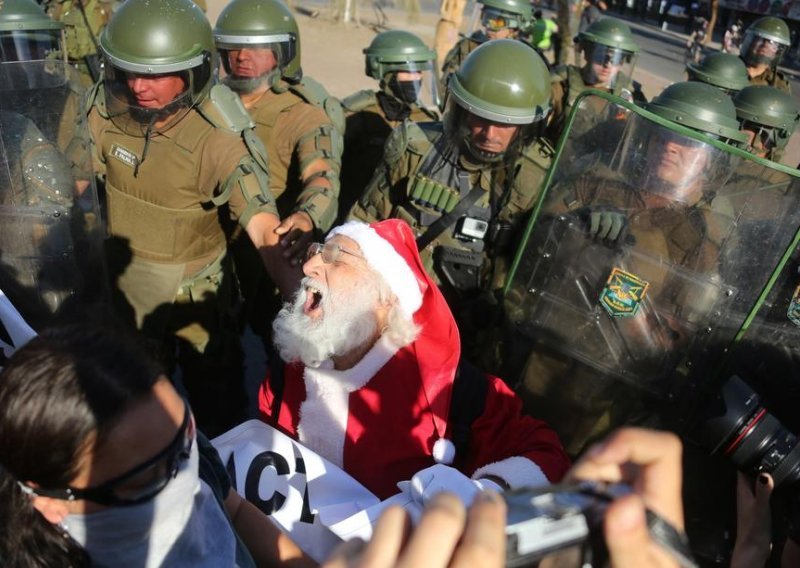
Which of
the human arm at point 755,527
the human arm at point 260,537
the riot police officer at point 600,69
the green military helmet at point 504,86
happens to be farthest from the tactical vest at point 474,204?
the riot police officer at point 600,69

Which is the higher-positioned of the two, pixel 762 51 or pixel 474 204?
pixel 762 51

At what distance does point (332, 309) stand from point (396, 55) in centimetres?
297

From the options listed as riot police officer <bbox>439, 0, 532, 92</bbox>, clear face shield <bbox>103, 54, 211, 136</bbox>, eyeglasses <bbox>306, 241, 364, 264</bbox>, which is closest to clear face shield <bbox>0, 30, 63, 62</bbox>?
clear face shield <bbox>103, 54, 211, 136</bbox>

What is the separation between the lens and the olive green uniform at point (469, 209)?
120 inches

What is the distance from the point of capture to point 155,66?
263cm

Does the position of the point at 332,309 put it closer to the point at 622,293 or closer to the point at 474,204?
the point at 622,293

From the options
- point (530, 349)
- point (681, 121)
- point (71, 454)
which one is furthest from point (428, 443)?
point (681, 121)

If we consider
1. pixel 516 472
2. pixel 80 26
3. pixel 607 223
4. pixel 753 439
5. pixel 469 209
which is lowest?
pixel 80 26

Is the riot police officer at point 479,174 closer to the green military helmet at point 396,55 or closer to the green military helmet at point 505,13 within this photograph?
the green military helmet at point 396,55

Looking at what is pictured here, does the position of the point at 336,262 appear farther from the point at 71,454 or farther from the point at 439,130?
the point at 439,130

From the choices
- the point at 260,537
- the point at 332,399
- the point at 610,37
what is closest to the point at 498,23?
the point at 610,37

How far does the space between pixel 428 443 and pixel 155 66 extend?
78.1 inches

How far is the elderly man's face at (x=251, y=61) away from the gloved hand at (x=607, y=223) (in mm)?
2486

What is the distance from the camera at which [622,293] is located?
2102mm
